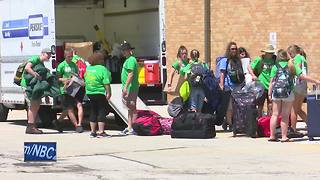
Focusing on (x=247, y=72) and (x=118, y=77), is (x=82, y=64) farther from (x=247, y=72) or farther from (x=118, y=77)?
(x=247, y=72)

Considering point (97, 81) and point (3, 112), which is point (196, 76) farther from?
point (3, 112)

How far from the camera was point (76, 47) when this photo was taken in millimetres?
16516

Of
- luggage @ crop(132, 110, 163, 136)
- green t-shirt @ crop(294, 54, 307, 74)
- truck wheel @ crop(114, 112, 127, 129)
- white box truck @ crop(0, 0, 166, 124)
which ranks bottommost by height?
truck wheel @ crop(114, 112, 127, 129)

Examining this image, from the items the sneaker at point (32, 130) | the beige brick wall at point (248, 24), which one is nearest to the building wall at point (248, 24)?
the beige brick wall at point (248, 24)

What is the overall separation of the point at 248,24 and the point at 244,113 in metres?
5.11

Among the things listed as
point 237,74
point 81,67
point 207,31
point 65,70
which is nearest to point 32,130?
point 65,70

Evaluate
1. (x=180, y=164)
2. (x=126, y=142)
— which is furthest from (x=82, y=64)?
(x=180, y=164)

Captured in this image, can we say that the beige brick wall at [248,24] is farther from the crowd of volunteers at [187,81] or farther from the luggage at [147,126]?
the luggage at [147,126]

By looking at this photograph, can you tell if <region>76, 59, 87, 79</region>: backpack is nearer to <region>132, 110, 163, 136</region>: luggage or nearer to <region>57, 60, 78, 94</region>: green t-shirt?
<region>57, 60, 78, 94</region>: green t-shirt

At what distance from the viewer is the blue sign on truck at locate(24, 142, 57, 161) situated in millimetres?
10508

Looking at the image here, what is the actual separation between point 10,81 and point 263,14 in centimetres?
625

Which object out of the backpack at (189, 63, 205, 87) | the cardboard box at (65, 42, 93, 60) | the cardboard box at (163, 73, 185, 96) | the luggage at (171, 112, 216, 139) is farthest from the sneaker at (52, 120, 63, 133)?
the backpack at (189, 63, 205, 87)

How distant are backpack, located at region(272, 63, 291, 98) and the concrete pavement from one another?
86cm

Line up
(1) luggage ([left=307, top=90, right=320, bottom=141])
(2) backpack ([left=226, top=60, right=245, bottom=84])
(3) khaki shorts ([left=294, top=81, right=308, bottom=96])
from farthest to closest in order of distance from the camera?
1. (2) backpack ([left=226, top=60, right=245, bottom=84])
2. (3) khaki shorts ([left=294, top=81, right=308, bottom=96])
3. (1) luggage ([left=307, top=90, right=320, bottom=141])
